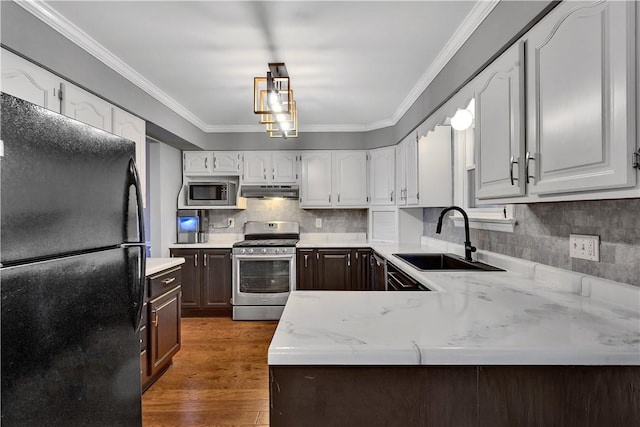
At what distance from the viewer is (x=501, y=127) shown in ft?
5.10

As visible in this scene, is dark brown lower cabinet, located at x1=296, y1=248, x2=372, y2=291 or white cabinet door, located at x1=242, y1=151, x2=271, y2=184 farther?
white cabinet door, located at x1=242, y1=151, x2=271, y2=184

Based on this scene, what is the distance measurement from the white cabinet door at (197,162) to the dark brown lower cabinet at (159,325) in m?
1.90

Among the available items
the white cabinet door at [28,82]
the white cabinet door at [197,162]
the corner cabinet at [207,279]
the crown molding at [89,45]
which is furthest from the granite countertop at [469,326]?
the white cabinet door at [197,162]

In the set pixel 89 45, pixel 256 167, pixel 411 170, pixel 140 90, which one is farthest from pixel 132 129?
pixel 411 170

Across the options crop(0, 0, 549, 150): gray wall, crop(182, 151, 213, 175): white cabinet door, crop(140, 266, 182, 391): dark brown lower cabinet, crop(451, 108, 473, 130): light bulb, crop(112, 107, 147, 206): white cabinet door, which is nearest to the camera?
crop(0, 0, 549, 150): gray wall

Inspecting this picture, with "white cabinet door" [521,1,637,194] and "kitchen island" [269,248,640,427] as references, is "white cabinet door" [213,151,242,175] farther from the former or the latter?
"kitchen island" [269,248,640,427]

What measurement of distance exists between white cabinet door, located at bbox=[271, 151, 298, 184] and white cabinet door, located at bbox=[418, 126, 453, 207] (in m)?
1.83

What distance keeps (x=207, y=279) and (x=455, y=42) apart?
357 centimetres

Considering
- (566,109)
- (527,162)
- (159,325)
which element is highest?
(566,109)

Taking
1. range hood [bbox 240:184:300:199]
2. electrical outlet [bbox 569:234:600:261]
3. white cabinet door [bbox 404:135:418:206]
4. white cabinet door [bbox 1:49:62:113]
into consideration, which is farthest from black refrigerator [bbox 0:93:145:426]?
range hood [bbox 240:184:300:199]

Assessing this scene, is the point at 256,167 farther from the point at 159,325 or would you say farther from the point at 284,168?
the point at 159,325

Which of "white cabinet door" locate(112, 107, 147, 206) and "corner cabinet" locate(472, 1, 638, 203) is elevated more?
"white cabinet door" locate(112, 107, 147, 206)

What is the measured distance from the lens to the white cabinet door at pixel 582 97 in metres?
0.94

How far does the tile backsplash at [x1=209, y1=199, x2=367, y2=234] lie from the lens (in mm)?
4688
